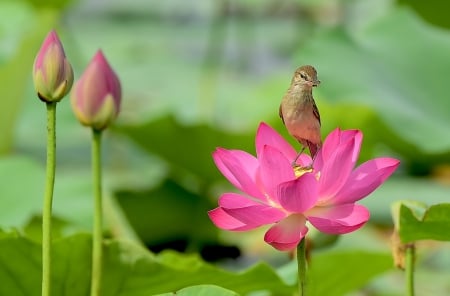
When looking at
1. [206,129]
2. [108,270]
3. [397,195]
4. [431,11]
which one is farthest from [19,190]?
[431,11]

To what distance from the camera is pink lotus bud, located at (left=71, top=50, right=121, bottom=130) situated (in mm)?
928

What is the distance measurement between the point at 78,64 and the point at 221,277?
1.66m

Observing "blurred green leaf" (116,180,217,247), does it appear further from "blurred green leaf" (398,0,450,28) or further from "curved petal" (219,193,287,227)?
"curved petal" (219,193,287,227)

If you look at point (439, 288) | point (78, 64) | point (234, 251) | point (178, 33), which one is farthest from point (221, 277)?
point (178, 33)

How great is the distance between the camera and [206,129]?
202 centimetres

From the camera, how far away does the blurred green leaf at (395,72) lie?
1.81m

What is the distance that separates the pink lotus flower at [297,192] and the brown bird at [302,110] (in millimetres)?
16

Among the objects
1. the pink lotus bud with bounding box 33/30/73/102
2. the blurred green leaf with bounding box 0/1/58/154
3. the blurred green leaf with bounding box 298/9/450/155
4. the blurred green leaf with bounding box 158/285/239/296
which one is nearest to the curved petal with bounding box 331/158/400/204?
the blurred green leaf with bounding box 158/285/239/296

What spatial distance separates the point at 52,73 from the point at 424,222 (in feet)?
1.02

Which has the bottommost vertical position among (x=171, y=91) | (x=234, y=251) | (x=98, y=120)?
(x=234, y=251)

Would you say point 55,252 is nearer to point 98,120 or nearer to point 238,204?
point 98,120

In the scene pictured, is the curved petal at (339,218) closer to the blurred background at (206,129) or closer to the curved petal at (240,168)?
the curved petal at (240,168)

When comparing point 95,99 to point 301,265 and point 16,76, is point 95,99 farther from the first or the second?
point 16,76

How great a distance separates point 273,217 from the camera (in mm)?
776
